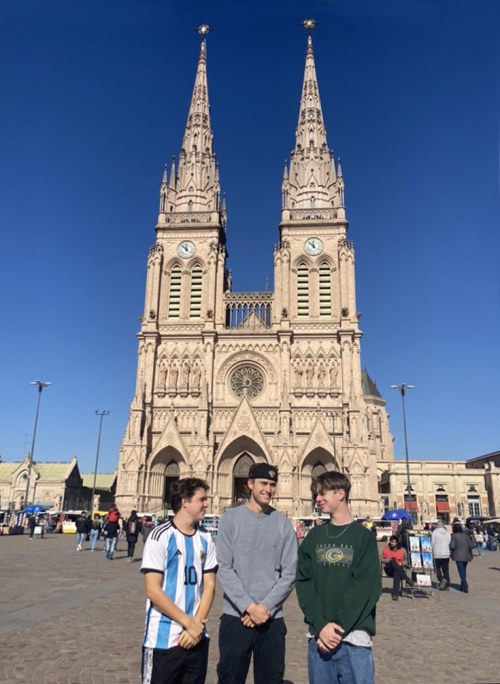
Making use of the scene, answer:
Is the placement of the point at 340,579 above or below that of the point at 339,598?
above

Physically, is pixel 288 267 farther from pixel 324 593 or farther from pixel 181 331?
pixel 324 593

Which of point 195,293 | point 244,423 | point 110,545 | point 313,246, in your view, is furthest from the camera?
point 313,246

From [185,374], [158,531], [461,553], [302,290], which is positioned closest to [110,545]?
[461,553]

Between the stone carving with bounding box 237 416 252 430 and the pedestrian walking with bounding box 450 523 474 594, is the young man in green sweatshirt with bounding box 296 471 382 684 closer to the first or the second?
the pedestrian walking with bounding box 450 523 474 594

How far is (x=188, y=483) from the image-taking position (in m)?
4.04

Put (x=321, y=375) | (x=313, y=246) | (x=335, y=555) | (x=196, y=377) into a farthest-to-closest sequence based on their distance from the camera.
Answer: (x=313, y=246) → (x=196, y=377) → (x=321, y=375) → (x=335, y=555)

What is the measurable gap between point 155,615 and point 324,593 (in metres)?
1.16

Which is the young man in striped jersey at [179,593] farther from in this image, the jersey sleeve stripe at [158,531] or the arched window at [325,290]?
the arched window at [325,290]

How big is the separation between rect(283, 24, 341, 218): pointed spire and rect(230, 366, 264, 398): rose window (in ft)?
55.0

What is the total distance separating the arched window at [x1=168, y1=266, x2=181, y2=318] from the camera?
5138cm

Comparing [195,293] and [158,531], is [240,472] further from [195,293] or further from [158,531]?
[158,531]

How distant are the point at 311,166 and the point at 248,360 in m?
23.1

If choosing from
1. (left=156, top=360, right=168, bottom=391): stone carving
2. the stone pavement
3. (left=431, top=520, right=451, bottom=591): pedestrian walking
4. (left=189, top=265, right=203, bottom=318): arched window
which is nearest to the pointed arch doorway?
(left=156, top=360, right=168, bottom=391): stone carving

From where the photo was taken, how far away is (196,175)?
57094mm
